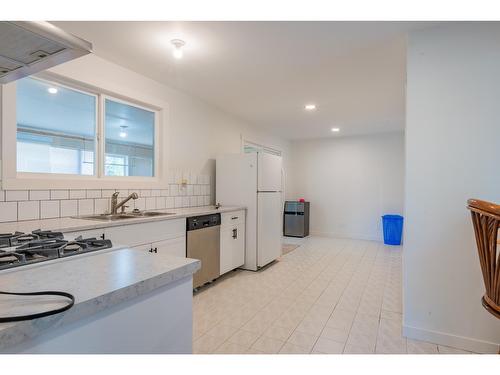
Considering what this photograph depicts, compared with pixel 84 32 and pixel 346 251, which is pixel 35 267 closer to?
pixel 84 32

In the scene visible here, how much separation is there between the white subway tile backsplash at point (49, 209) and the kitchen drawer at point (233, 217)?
1.60 metres

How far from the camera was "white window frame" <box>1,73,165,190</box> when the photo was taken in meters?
2.03

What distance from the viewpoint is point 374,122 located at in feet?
16.2

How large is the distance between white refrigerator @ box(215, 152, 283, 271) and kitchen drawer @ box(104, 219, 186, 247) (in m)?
1.18

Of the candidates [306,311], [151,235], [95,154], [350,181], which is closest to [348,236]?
[350,181]

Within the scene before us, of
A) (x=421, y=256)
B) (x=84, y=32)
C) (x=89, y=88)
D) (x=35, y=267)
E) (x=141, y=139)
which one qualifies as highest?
(x=84, y=32)

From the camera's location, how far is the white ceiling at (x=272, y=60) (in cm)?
211

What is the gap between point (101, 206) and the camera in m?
2.65

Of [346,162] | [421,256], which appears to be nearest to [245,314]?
[421,256]

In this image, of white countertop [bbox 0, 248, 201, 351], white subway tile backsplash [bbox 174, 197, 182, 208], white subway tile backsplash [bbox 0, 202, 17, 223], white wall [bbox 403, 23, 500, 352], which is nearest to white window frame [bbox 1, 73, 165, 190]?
white subway tile backsplash [bbox 0, 202, 17, 223]

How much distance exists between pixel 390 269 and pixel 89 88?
402 centimetres

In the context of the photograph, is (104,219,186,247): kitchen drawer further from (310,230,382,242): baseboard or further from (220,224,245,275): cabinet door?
(310,230,382,242): baseboard

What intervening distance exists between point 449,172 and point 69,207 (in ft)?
9.45

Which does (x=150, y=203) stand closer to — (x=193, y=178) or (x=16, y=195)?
(x=193, y=178)
